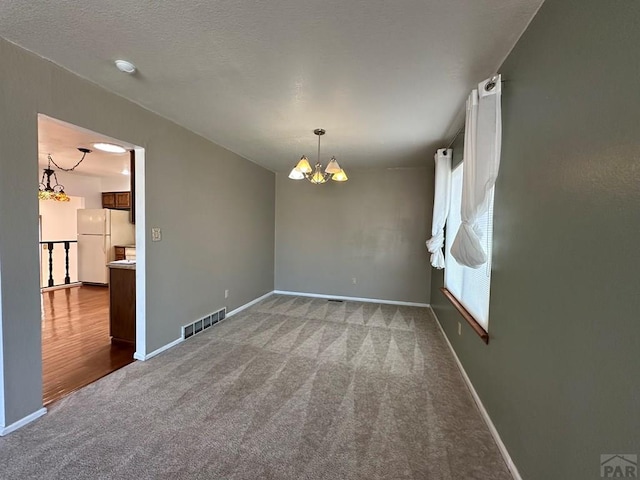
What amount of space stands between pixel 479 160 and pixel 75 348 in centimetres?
429

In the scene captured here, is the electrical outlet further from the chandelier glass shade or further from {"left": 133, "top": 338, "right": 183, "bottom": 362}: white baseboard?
the chandelier glass shade

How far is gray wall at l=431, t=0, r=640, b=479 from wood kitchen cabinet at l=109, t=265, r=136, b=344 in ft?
11.8

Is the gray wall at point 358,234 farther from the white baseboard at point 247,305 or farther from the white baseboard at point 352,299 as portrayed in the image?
the white baseboard at point 247,305

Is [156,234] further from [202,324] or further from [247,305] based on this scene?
[247,305]

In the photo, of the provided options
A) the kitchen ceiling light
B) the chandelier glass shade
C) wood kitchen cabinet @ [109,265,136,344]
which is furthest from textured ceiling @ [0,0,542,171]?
the chandelier glass shade

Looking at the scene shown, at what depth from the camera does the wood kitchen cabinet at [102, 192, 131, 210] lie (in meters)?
6.75

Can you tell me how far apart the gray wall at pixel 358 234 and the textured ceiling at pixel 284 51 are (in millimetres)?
2238

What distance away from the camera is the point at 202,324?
12.0 feet

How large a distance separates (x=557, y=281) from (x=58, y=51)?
10.4 ft

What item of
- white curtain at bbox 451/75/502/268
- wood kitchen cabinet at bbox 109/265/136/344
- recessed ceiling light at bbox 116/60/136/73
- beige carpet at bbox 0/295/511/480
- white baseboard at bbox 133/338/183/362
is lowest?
beige carpet at bbox 0/295/511/480

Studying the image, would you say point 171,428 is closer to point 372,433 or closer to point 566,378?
point 372,433

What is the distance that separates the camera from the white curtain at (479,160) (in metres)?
1.79

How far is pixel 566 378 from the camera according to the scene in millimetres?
1161

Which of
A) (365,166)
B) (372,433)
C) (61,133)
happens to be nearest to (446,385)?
(372,433)
